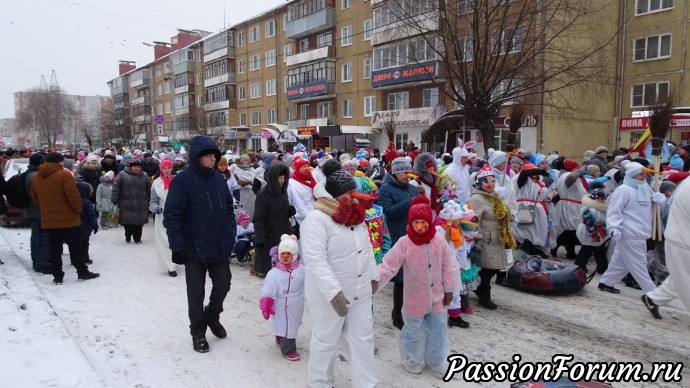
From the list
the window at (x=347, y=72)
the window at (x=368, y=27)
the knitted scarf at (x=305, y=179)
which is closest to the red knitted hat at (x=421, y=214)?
the knitted scarf at (x=305, y=179)

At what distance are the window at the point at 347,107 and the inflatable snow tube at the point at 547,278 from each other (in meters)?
32.4

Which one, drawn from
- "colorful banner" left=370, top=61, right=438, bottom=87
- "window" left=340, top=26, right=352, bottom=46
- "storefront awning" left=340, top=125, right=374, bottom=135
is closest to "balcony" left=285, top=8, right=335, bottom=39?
"window" left=340, top=26, right=352, bottom=46

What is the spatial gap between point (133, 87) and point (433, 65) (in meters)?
66.2

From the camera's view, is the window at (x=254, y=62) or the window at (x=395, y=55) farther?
the window at (x=254, y=62)

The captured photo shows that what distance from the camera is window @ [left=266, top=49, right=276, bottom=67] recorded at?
46.4m

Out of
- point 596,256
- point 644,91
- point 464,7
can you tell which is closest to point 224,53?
point 464,7

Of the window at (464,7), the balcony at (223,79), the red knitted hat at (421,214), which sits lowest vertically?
the red knitted hat at (421,214)

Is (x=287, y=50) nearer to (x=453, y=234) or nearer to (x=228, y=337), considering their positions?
(x=453, y=234)

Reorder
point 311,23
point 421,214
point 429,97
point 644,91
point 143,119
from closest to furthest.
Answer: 1. point 421,214
2. point 644,91
3. point 429,97
4. point 311,23
5. point 143,119

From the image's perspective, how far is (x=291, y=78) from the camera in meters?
42.7

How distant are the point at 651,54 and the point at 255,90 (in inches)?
1395

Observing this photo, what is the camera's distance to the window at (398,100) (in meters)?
33.5

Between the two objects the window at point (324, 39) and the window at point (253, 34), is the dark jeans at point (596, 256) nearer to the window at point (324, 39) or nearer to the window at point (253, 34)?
the window at point (324, 39)

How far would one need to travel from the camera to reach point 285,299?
4.59 metres
